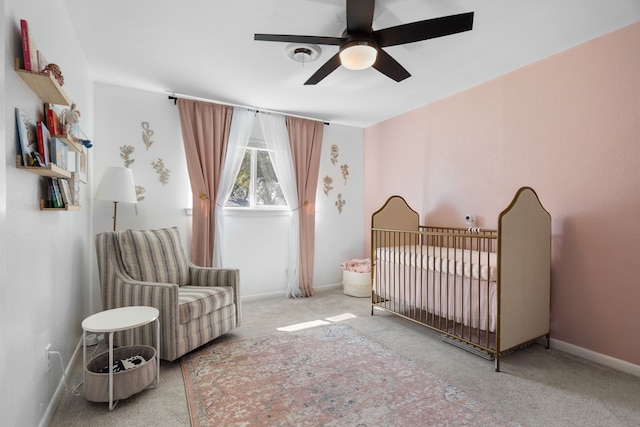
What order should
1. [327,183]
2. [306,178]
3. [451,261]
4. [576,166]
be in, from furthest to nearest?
[327,183] < [306,178] < [451,261] < [576,166]

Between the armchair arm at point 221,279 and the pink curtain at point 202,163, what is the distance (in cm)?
62

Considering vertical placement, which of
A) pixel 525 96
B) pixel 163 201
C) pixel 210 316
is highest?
pixel 525 96

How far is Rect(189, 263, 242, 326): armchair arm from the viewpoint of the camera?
2.68 metres

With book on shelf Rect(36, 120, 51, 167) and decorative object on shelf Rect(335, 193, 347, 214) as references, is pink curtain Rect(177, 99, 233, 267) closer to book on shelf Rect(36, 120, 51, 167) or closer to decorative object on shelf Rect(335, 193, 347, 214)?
decorative object on shelf Rect(335, 193, 347, 214)

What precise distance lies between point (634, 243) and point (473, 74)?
1728mm

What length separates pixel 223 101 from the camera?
11.4 feet

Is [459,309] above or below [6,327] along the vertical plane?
below

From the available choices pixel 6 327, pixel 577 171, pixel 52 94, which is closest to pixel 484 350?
pixel 577 171

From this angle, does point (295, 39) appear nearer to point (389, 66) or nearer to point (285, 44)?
point (285, 44)

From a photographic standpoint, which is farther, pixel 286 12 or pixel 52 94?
pixel 286 12

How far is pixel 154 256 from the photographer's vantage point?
2541 mm

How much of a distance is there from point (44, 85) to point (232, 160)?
7.09ft

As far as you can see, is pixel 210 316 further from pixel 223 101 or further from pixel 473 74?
pixel 473 74

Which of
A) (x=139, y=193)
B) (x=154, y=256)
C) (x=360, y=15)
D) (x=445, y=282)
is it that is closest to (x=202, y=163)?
(x=139, y=193)
